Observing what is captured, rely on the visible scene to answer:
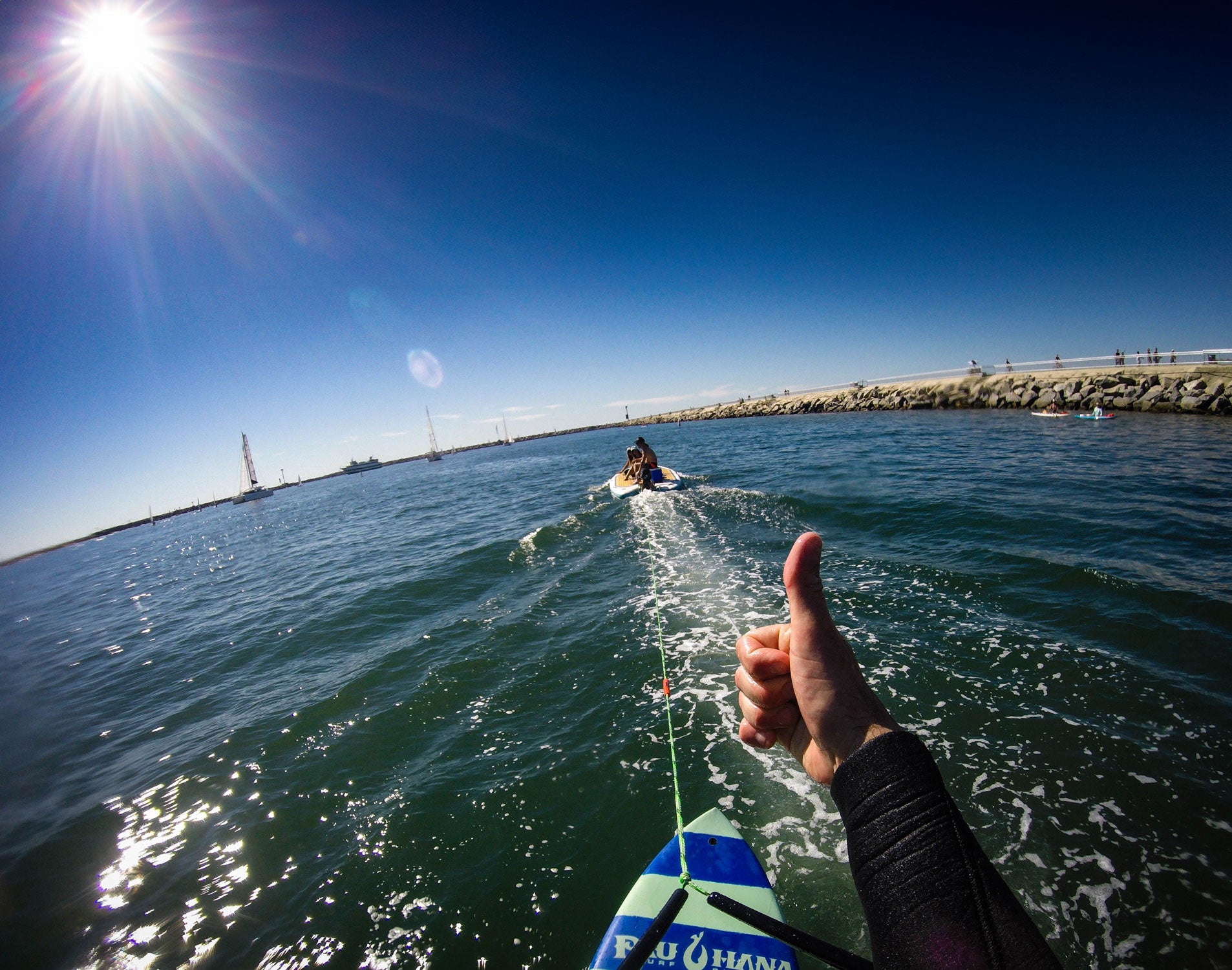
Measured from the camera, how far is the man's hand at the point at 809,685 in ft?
5.95

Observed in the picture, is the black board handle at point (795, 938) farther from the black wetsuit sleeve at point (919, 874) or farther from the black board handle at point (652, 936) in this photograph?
the black wetsuit sleeve at point (919, 874)

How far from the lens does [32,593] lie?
36156mm

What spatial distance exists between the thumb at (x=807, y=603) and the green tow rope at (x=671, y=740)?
211cm

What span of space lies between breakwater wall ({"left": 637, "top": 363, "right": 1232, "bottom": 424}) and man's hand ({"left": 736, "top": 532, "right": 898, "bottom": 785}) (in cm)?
4016

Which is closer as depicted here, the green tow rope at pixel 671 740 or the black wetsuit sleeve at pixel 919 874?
the black wetsuit sleeve at pixel 919 874

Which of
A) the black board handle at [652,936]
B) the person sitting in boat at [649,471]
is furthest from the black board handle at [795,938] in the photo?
the person sitting in boat at [649,471]

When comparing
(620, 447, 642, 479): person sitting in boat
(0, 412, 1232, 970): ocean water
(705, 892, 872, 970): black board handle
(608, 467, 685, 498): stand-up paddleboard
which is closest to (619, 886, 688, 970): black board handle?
(705, 892, 872, 970): black board handle

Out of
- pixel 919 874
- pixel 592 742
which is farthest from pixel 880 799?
pixel 592 742

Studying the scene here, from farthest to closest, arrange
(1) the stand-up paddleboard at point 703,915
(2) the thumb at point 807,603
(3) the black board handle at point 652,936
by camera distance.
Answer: (1) the stand-up paddleboard at point 703,915 → (3) the black board handle at point 652,936 → (2) the thumb at point 807,603

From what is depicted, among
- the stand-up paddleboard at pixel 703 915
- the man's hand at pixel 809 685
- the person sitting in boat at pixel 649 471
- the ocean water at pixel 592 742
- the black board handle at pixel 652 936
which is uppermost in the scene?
the man's hand at pixel 809 685

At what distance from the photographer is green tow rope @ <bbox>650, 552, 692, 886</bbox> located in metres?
3.44

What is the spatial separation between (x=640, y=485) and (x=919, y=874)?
1972cm

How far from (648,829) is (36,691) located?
1820 centimetres

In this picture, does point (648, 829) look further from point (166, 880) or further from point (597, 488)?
point (597, 488)
